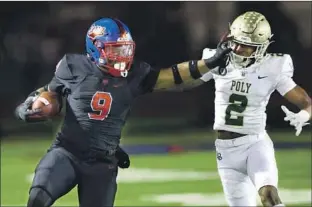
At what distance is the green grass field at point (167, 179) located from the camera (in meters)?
7.73

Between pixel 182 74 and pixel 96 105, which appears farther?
pixel 182 74

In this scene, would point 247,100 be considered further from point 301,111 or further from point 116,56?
point 116,56

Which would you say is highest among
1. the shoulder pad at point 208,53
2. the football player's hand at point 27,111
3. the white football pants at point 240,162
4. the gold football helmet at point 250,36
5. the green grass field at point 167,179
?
the gold football helmet at point 250,36

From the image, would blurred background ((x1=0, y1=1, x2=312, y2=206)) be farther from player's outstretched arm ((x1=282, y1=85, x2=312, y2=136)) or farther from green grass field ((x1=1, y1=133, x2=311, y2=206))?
player's outstretched arm ((x1=282, y1=85, x2=312, y2=136))

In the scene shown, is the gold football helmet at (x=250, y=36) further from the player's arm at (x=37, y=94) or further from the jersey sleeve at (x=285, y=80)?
the player's arm at (x=37, y=94)

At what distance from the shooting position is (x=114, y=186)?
4.89 meters

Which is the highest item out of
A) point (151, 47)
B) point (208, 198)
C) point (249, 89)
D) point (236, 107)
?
point (249, 89)

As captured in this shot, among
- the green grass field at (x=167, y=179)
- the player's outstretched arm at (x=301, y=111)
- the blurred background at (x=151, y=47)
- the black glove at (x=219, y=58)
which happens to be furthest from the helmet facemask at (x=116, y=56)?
the blurred background at (x=151, y=47)

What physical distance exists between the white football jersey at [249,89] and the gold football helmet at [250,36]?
0.07m

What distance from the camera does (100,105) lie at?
15.9ft

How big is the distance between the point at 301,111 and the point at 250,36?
53cm

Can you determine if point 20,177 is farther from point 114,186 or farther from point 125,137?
point 114,186

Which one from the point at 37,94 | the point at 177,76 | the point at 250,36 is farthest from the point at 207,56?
the point at 37,94

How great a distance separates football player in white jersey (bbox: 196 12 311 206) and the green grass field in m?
2.16
